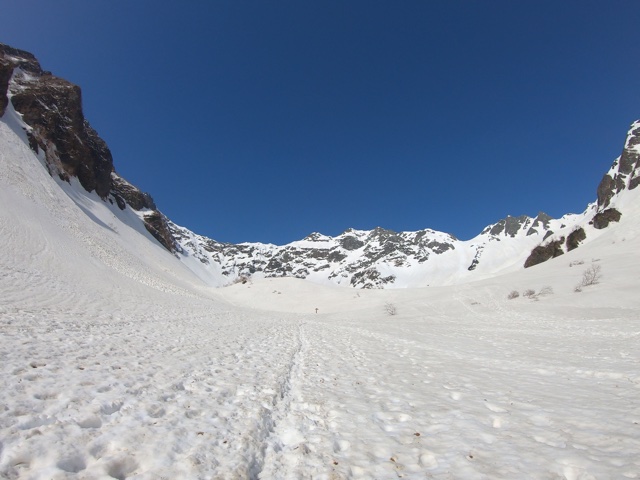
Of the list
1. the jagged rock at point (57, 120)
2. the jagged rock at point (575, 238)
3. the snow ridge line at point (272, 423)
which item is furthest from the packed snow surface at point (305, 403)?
the jagged rock at point (57, 120)

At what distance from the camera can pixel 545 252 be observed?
69.8m

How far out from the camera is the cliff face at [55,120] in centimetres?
6794

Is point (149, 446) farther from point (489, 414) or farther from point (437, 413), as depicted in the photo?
point (489, 414)

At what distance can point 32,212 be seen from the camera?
1414 inches

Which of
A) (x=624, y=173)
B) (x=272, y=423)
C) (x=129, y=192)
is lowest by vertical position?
(x=272, y=423)

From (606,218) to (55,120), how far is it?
4879 inches

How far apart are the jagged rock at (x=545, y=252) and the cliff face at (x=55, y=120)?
97.7 meters

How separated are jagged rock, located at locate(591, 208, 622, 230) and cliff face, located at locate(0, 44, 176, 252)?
353 ft

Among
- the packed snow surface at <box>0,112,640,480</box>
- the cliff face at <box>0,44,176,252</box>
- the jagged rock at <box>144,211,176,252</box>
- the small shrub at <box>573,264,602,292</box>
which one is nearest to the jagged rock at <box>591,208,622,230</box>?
the small shrub at <box>573,264,602,292</box>

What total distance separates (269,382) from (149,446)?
11.4 ft

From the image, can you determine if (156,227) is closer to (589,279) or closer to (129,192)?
(129,192)

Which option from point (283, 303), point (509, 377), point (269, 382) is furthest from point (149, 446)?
point (283, 303)

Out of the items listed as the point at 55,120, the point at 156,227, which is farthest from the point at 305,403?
the point at 156,227

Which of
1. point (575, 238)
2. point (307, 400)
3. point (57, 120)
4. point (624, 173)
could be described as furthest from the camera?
point (624, 173)
